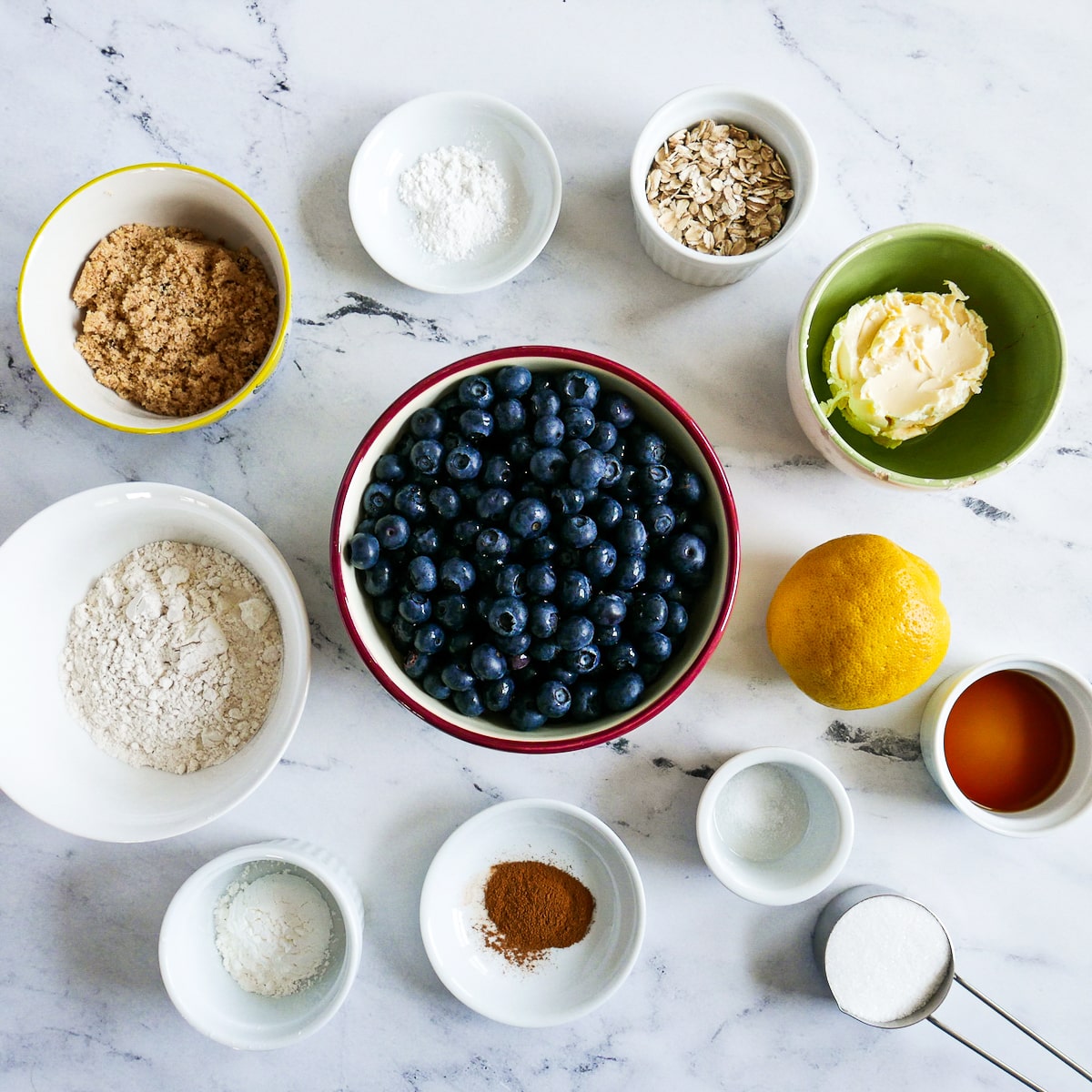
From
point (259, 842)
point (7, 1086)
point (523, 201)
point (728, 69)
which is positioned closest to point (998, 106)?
point (728, 69)

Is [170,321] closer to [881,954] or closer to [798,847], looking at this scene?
[798,847]

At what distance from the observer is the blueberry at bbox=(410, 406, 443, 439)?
876mm

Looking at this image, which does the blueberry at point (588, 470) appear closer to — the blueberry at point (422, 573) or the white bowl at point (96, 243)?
the blueberry at point (422, 573)

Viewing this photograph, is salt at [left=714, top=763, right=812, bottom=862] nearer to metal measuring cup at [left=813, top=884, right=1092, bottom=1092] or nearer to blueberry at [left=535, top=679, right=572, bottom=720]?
metal measuring cup at [left=813, top=884, right=1092, bottom=1092]

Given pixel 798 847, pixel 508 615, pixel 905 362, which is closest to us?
pixel 508 615

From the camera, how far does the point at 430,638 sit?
0.85 metres

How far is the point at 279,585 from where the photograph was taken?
36.9 inches

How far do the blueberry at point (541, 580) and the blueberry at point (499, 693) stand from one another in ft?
0.33

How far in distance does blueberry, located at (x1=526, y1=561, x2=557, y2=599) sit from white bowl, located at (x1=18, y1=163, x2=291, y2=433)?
40 centimetres

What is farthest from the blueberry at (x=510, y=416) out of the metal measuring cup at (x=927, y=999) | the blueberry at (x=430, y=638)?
the metal measuring cup at (x=927, y=999)

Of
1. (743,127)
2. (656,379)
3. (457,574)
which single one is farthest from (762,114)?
(457,574)

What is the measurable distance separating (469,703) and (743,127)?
31.1 inches

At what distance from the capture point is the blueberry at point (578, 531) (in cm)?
83

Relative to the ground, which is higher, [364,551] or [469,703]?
[364,551]
